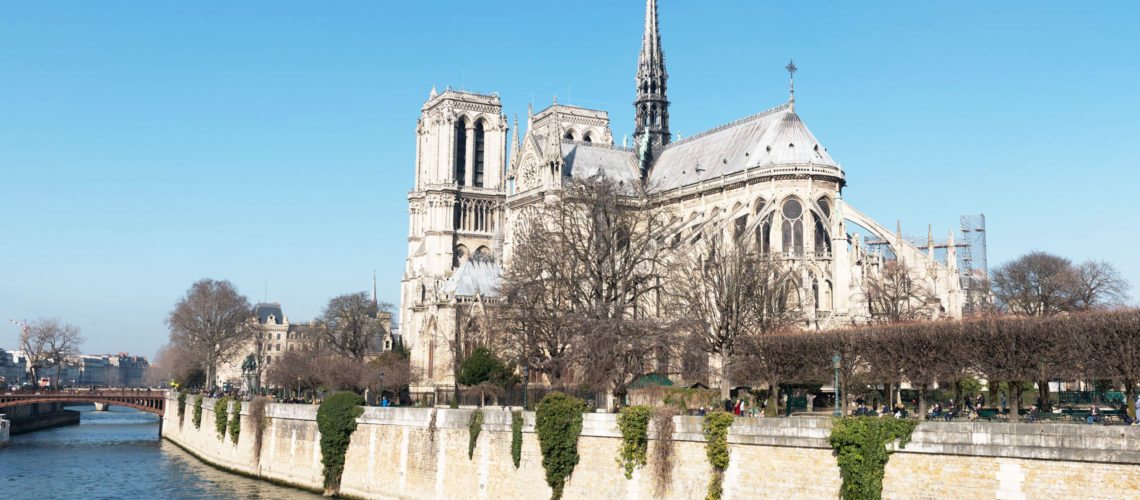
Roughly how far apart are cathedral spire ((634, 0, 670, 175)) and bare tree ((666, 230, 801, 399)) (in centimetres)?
2294

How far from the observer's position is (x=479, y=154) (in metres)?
88.0

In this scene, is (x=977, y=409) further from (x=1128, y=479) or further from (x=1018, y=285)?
(x=1018, y=285)

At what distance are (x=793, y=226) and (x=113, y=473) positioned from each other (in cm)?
3203

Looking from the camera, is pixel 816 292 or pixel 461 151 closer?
pixel 816 292

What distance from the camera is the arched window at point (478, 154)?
87.2 m

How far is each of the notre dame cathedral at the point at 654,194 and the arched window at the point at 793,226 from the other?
67 millimetres

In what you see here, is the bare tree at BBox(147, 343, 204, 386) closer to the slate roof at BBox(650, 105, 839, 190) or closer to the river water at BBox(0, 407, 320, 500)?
the river water at BBox(0, 407, 320, 500)

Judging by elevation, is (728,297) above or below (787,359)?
above

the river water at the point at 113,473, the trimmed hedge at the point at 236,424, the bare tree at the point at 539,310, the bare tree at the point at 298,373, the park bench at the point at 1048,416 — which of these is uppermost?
the bare tree at the point at 539,310

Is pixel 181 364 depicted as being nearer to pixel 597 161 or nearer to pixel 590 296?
pixel 597 161

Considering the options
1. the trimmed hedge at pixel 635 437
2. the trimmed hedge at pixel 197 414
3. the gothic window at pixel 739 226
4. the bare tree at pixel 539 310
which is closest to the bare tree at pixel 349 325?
the trimmed hedge at pixel 197 414

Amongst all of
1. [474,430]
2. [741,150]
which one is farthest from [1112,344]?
[741,150]

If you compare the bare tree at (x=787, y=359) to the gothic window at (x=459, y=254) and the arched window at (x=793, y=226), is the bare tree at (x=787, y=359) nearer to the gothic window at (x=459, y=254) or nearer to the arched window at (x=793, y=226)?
the arched window at (x=793, y=226)

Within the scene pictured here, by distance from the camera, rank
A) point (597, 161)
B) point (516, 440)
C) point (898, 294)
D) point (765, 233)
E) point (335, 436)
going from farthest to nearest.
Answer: point (597, 161) < point (765, 233) < point (898, 294) < point (335, 436) < point (516, 440)
